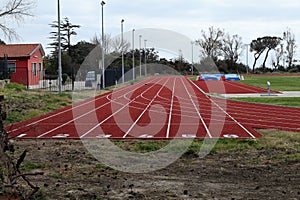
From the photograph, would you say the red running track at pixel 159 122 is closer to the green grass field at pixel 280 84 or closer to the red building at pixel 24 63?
the red building at pixel 24 63

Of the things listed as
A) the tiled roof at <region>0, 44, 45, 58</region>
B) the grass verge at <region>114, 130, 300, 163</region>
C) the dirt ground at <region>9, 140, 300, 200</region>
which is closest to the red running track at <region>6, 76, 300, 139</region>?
the grass verge at <region>114, 130, 300, 163</region>

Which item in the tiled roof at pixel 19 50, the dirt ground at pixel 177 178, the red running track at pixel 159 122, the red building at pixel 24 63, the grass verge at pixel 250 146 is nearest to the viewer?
the dirt ground at pixel 177 178

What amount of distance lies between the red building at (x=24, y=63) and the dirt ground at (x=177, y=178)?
27625mm

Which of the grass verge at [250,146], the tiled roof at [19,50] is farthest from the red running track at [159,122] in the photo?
the tiled roof at [19,50]

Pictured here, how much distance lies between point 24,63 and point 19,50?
192 centimetres

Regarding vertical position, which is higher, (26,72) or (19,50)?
(19,50)

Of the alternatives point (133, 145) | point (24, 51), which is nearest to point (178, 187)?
point (133, 145)

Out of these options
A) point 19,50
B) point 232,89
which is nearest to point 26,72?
point 19,50

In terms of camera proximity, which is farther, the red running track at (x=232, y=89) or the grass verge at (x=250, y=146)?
the red running track at (x=232, y=89)

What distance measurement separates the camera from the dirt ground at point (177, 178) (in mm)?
7355

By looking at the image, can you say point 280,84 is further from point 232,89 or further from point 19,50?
point 19,50

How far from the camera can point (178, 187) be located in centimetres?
788

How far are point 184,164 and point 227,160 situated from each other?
998 millimetres

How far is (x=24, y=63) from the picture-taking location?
40812mm
